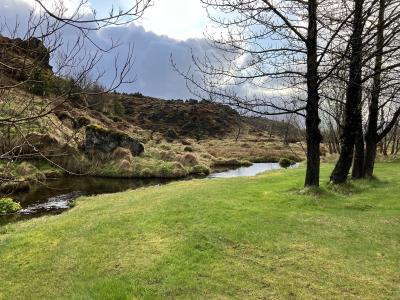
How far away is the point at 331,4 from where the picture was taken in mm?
12820

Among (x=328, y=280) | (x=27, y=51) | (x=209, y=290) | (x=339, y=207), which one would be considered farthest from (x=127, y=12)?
(x=339, y=207)

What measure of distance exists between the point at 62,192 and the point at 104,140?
15.8m

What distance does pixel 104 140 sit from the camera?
4378 cm

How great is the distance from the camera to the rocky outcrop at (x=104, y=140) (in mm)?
43031

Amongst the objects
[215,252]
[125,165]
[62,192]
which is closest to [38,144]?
[215,252]

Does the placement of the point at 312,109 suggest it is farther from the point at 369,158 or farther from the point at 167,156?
the point at 167,156

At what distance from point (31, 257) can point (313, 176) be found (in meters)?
9.88

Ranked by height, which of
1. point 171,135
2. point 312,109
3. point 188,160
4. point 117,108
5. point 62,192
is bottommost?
point 62,192

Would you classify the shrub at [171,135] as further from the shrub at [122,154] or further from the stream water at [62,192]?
the stream water at [62,192]

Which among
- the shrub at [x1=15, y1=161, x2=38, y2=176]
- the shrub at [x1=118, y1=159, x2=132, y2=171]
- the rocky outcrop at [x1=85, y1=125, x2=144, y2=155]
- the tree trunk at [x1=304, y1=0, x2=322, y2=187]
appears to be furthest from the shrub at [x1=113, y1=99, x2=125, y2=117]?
the tree trunk at [x1=304, y1=0, x2=322, y2=187]

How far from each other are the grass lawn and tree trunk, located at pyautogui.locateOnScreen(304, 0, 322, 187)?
1.51 meters

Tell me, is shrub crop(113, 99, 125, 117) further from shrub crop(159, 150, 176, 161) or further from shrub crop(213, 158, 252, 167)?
shrub crop(159, 150, 176, 161)

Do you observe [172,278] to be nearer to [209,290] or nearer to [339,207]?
[209,290]

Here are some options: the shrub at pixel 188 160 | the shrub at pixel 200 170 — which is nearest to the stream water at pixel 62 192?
the shrub at pixel 200 170
